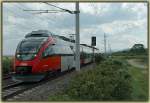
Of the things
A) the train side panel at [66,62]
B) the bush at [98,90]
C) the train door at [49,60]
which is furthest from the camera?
the train side panel at [66,62]

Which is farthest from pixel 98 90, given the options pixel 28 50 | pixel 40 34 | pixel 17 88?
pixel 40 34

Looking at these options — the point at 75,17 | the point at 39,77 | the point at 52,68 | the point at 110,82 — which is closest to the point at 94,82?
the point at 110,82

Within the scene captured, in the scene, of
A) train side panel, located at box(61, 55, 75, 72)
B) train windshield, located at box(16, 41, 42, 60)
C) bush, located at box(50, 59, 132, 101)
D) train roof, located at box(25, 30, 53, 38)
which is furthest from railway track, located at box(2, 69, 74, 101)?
bush, located at box(50, 59, 132, 101)

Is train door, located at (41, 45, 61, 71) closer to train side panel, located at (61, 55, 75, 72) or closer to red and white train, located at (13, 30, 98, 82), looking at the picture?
red and white train, located at (13, 30, 98, 82)

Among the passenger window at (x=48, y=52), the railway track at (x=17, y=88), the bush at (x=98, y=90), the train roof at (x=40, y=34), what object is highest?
the train roof at (x=40, y=34)

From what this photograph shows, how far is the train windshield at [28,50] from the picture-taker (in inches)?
837

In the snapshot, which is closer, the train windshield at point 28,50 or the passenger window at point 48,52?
the train windshield at point 28,50

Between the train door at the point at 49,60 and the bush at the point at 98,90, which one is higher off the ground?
the train door at the point at 49,60

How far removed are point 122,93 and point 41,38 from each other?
9.53m

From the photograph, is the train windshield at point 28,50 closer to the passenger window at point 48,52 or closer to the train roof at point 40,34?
the passenger window at point 48,52

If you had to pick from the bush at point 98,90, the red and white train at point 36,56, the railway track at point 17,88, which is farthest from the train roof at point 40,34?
the bush at point 98,90

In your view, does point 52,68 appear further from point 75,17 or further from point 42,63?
point 75,17

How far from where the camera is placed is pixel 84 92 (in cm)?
1317

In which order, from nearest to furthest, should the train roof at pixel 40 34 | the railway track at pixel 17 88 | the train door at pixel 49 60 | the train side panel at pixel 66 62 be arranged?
1. the railway track at pixel 17 88
2. the train door at pixel 49 60
3. the train roof at pixel 40 34
4. the train side panel at pixel 66 62
